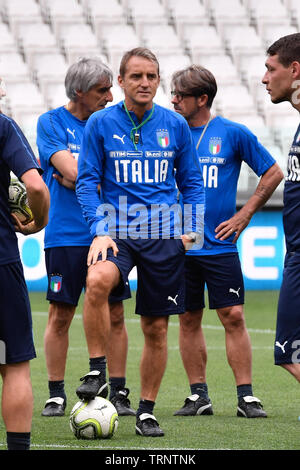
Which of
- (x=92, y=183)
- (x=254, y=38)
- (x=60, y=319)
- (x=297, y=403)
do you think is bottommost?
(x=297, y=403)

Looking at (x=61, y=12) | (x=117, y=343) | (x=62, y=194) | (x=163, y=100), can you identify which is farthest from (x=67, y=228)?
(x=61, y=12)

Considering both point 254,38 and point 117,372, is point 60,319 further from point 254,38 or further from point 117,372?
point 254,38

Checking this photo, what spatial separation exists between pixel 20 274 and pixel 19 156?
1.69 feet

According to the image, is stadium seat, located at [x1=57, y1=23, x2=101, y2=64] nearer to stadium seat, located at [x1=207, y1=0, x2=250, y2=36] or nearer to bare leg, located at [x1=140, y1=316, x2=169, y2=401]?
stadium seat, located at [x1=207, y1=0, x2=250, y2=36]

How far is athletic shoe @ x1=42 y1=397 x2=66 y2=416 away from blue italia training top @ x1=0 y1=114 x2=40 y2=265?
2243 mm

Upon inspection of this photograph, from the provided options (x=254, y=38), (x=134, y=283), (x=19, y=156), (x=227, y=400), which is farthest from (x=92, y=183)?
(x=254, y=38)

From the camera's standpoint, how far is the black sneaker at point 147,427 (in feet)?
17.6

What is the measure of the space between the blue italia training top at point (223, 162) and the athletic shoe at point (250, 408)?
0.94 meters

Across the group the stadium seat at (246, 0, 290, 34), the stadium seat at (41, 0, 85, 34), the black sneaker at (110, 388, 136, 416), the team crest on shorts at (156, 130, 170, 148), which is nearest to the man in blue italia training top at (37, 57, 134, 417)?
the black sneaker at (110, 388, 136, 416)

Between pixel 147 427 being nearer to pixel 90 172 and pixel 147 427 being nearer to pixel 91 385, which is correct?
pixel 91 385

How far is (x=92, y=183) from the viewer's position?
5469mm

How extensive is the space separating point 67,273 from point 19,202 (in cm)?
217

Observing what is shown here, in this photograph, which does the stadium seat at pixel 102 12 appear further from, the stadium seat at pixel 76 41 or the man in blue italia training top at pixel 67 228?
the man in blue italia training top at pixel 67 228
